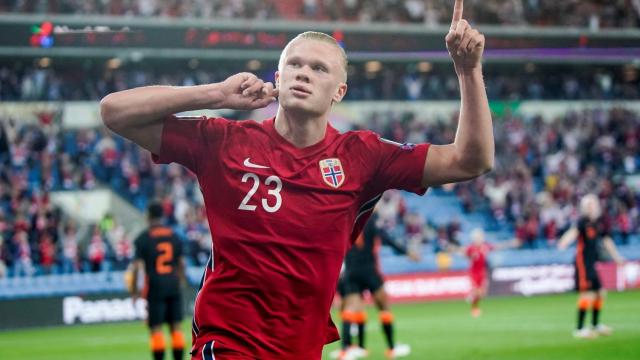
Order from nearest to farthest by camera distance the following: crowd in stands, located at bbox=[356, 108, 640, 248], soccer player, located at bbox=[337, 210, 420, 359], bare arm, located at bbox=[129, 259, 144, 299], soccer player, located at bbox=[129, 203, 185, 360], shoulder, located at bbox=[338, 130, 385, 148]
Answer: shoulder, located at bbox=[338, 130, 385, 148] → soccer player, located at bbox=[129, 203, 185, 360] → bare arm, located at bbox=[129, 259, 144, 299] → soccer player, located at bbox=[337, 210, 420, 359] → crowd in stands, located at bbox=[356, 108, 640, 248]

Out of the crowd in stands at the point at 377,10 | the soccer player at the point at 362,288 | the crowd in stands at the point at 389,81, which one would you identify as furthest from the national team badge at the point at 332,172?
the crowd in stands at the point at 389,81

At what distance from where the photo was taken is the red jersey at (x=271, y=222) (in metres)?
4.60

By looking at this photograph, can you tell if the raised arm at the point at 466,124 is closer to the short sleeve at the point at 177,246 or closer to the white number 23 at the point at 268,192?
the white number 23 at the point at 268,192

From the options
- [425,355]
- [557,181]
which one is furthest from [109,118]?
[557,181]

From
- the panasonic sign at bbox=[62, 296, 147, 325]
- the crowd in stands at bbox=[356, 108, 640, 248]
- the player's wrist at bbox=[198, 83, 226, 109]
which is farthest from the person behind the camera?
the crowd in stands at bbox=[356, 108, 640, 248]

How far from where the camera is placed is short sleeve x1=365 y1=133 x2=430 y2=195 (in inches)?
190

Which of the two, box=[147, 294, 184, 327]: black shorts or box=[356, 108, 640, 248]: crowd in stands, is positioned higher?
box=[147, 294, 184, 327]: black shorts

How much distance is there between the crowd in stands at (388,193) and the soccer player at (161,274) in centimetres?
1094

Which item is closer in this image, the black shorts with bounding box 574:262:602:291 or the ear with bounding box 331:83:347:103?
the ear with bounding box 331:83:347:103

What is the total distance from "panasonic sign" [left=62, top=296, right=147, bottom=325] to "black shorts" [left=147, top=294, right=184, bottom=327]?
33.0 feet

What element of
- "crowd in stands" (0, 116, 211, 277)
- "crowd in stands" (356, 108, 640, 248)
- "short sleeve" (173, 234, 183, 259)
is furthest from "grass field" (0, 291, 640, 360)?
"crowd in stands" (356, 108, 640, 248)

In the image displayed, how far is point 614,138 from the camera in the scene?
1550 inches

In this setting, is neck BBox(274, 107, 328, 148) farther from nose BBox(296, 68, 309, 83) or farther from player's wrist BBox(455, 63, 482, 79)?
player's wrist BBox(455, 63, 482, 79)

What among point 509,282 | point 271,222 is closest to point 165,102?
point 271,222
